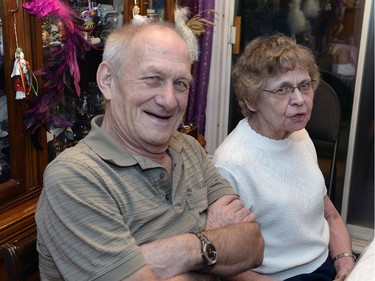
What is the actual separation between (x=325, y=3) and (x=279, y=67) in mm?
1748

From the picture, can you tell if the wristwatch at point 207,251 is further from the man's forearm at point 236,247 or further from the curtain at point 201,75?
the curtain at point 201,75

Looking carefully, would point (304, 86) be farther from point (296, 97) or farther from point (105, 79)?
point (105, 79)

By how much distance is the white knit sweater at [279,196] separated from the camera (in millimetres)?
1614

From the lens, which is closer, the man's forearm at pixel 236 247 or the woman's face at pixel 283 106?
the man's forearm at pixel 236 247

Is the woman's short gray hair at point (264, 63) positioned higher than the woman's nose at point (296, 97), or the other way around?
the woman's short gray hair at point (264, 63)

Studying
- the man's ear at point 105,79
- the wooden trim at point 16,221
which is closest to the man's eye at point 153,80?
the man's ear at point 105,79

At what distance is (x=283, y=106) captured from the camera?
1.69m

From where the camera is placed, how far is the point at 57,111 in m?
1.99

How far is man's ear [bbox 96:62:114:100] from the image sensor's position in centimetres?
131

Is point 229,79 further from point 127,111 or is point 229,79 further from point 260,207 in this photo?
point 127,111

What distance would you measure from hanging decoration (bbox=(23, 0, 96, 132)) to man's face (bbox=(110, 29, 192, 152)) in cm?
54

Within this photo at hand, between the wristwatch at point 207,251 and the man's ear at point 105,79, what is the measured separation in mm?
453

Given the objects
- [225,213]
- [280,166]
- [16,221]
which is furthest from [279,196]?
[16,221]

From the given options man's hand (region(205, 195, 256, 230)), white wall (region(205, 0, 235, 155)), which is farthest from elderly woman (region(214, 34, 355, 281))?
white wall (region(205, 0, 235, 155))
